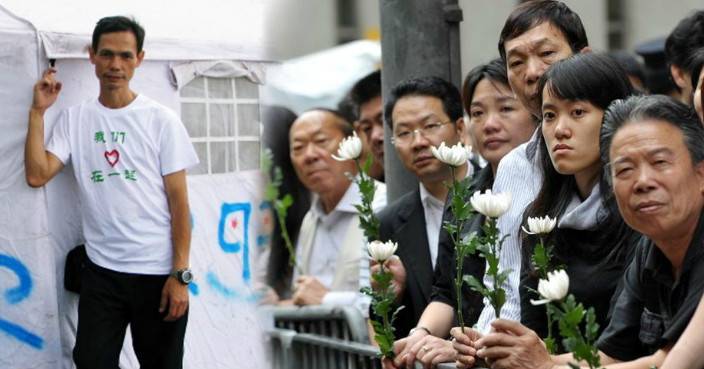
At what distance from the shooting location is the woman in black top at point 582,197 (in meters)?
4.05

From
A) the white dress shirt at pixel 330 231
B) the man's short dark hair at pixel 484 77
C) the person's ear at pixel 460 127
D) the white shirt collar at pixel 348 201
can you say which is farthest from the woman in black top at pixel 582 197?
the white shirt collar at pixel 348 201

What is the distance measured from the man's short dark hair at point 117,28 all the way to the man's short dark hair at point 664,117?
7.32 ft

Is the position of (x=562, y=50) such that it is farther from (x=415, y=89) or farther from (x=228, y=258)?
(x=228, y=258)

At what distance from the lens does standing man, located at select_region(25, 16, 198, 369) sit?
17.4ft

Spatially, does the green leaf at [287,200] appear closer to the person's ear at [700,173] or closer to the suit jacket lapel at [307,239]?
the suit jacket lapel at [307,239]

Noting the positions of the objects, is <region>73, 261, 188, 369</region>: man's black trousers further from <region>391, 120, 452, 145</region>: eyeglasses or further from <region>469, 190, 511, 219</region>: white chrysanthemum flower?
<region>469, 190, 511, 219</region>: white chrysanthemum flower

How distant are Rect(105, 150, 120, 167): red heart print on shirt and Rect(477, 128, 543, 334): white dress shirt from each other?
1.44 metres

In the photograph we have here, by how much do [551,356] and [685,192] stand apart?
22.2 inches

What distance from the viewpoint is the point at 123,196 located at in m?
5.38

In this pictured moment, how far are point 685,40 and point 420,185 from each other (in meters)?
1.33

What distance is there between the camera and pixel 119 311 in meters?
5.48

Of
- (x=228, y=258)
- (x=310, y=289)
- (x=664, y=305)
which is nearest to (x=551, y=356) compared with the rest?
(x=664, y=305)

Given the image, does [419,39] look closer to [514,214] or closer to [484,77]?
[484,77]

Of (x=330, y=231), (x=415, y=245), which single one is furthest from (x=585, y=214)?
(x=330, y=231)
